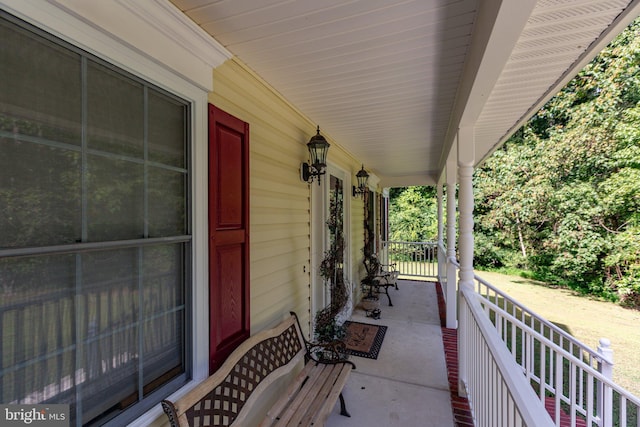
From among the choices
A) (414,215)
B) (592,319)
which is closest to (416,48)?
(592,319)

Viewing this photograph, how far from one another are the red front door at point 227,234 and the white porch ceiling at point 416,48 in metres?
0.52

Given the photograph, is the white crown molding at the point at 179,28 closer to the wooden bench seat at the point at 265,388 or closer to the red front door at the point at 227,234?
the red front door at the point at 227,234

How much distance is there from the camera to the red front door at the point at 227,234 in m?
1.67

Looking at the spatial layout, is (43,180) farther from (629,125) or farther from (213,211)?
(629,125)

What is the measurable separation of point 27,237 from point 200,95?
1038 millimetres

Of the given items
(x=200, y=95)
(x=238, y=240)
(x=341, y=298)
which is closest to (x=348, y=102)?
(x=200, y=95)

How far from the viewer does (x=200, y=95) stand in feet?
5.28

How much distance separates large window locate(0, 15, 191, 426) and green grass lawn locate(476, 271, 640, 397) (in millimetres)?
4605

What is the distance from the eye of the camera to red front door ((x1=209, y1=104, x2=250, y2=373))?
1665 millimetres

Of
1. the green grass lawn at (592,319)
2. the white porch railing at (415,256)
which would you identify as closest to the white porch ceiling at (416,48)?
the green grass lawn at (592,319)

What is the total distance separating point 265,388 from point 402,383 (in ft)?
5.37

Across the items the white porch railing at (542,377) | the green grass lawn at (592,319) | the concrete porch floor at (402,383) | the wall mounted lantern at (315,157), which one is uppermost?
the wall mounted lantern at (315,157)

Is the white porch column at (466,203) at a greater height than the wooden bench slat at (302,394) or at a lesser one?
greater

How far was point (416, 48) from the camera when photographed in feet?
5.68
